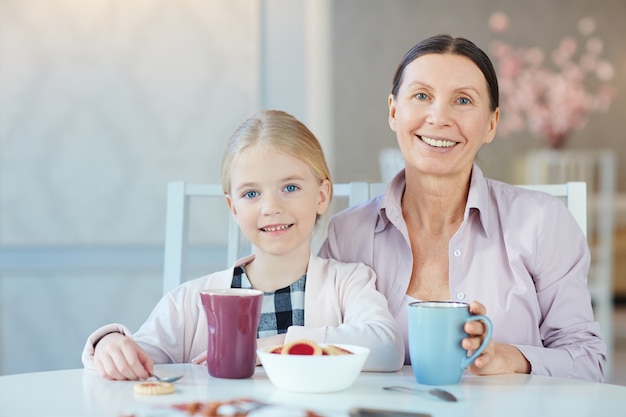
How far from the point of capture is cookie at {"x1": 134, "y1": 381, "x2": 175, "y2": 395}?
40.0 inches

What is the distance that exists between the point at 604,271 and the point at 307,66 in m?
2.37

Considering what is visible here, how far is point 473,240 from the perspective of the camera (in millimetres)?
1577

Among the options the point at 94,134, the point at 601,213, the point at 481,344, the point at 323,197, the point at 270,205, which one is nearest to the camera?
the point at 481,344

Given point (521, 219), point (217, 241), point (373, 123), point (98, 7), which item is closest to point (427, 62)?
point (521, 219)

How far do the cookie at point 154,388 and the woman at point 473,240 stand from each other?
0.59 meters

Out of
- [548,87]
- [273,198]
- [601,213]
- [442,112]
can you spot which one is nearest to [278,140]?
[273,198]

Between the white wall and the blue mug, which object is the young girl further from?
the white wall

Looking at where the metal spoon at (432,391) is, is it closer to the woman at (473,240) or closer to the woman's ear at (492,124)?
the woman at (473,240)

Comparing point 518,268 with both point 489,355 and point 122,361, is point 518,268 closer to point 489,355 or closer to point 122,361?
point 489,355

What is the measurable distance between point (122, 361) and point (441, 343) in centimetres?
40

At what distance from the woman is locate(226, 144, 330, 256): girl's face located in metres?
0.25

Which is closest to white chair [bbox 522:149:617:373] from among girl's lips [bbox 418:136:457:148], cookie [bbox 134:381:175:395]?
girl's lips [bbox 418:136:457:148]

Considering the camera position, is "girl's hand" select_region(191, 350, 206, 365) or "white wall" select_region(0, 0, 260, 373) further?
"white wall" select_region(0, 0, 260, 373)

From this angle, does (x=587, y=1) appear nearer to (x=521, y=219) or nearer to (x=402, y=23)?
(x=402, y=23)
